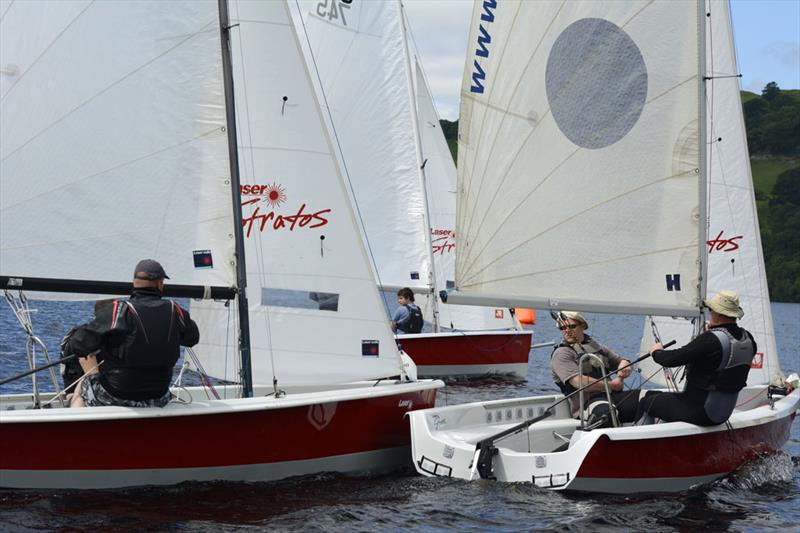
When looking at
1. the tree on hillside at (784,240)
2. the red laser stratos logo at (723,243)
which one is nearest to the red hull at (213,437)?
the red laser stratos logo at (723,243)

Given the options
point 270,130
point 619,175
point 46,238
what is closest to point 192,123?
point 270,130

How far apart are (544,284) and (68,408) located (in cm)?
449

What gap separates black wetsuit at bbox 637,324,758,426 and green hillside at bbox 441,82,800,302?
66.7 meters

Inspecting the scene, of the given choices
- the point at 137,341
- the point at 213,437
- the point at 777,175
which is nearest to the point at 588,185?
the point at 213,437

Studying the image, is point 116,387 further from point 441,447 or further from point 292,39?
point 292,39

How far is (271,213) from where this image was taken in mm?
9438

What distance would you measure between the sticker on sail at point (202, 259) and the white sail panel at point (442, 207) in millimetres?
12624

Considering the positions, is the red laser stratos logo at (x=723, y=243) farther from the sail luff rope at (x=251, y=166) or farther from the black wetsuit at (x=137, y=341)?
the black wetsuit at (x=137, y=341)

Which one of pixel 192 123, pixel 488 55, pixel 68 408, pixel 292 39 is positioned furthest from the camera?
pixel 488 55

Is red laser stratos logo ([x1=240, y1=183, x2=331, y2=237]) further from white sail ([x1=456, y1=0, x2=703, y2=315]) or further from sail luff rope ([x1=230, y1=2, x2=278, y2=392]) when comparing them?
white sail ([x1=456, y1=0, x2=703, y2=315])

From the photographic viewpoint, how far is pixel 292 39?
31.5 feet

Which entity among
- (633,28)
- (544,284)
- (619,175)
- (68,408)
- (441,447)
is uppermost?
(633,28)

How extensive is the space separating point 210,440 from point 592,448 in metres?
2.86

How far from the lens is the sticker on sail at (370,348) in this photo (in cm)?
956
